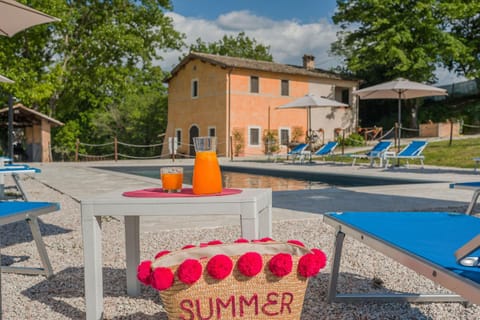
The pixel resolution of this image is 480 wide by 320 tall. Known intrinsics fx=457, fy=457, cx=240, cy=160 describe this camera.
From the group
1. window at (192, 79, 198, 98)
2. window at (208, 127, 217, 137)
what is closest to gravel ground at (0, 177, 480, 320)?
window at (208, 127, 217, 137)

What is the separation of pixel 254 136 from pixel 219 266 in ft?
75.0

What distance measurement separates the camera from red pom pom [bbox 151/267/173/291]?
1.41 meters

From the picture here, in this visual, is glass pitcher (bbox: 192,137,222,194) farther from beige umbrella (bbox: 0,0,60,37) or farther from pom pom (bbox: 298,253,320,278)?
beige umbrella (bbox: 0,0,60,37)

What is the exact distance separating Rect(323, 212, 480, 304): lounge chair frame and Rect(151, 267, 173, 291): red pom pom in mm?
742

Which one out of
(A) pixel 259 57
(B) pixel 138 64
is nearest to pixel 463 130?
(B) pixel 138 64

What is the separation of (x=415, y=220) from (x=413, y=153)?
10550mm

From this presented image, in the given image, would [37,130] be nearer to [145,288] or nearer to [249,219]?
[145,288]

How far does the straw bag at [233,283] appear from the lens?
1422mm

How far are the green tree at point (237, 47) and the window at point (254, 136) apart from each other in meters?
16.4

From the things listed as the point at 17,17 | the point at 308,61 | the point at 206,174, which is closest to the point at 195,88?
the point at 308,61

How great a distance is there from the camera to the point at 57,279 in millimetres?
2709

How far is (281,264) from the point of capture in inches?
56.8

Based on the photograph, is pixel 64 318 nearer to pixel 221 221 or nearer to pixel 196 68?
pixel 221 221

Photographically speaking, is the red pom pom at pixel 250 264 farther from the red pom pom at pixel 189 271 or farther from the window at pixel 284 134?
the window at pixel 284 134
